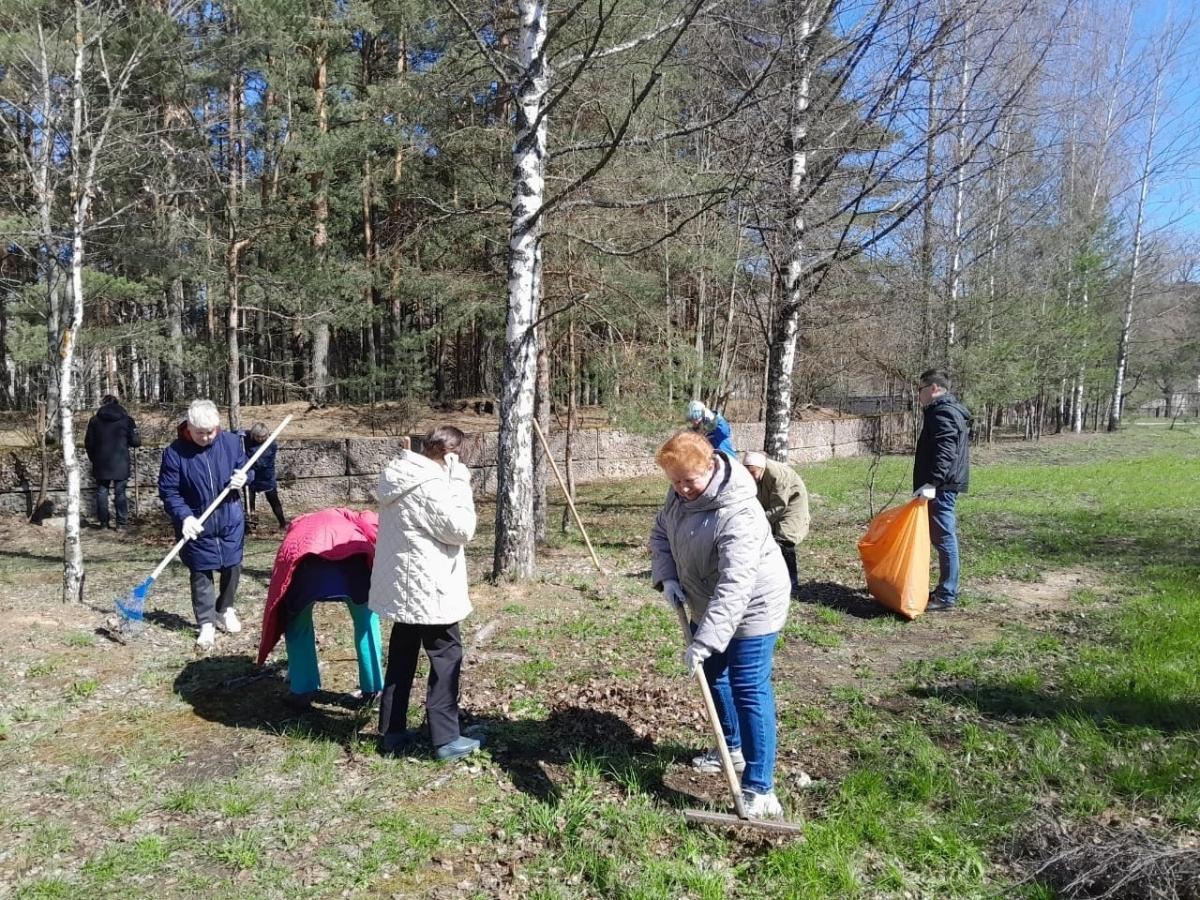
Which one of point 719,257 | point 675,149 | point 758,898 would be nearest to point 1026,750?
point 758,898

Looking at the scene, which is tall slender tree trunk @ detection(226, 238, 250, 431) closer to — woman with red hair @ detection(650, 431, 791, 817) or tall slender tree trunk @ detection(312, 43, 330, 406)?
tall slender tree trunk @ detection(312, 43, 330, 406)

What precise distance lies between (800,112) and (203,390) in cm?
1365

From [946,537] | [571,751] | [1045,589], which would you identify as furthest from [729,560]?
[1045,589]

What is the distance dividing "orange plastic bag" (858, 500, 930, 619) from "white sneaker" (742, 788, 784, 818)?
3.25 meters

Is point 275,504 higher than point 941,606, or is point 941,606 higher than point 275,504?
point 275,504

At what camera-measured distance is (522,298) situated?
21.5 ft

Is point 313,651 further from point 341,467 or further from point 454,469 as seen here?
point 341,467

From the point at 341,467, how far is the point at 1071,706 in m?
10.7

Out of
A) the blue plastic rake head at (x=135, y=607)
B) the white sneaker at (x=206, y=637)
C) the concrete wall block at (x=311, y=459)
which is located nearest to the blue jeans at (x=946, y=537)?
the white sneaker at (x=206, y=637)

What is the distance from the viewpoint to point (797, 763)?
380cm

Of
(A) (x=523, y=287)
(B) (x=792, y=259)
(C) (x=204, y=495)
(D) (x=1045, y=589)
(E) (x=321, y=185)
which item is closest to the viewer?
(C) (x=204, y=495)

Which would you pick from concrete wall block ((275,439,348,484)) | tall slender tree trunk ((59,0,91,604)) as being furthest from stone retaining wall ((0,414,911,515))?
tall slender tree trunk ((59,0,91,604))

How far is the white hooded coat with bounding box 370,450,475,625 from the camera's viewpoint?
3.58m

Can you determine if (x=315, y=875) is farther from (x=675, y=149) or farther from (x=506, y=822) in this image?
(x=675, y=149)
